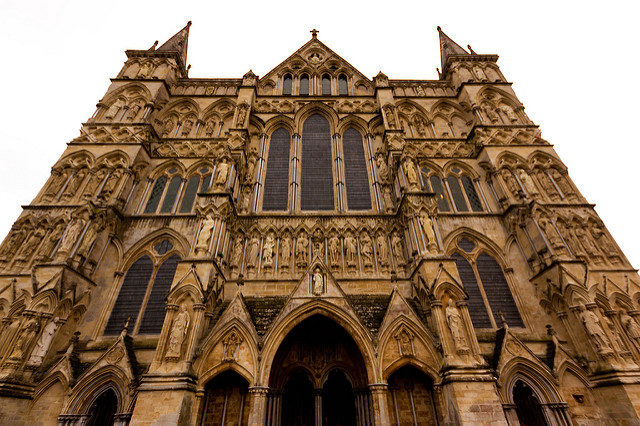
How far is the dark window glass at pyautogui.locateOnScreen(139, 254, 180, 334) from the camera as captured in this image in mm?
11727

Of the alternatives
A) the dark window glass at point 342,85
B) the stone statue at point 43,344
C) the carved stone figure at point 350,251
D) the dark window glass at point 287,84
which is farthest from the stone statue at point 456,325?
the dark window glass at point 287,84

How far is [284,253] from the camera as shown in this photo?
13.0 metres

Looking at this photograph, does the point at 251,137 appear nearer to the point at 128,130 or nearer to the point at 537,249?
the point at 128,130

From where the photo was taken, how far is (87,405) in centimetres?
966

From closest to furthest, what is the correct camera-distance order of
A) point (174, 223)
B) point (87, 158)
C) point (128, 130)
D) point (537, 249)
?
point (537, 249) < point (174, 223) < point (87, 158) < point (128, 130)

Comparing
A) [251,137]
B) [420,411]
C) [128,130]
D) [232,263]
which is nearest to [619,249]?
[420,411]

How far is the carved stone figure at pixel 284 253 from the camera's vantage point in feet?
41.8

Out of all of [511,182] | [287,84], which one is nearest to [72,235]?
[287,84]

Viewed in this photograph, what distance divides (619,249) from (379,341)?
35.9 feet

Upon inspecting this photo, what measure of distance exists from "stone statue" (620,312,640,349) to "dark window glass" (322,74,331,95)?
17466 millimetres

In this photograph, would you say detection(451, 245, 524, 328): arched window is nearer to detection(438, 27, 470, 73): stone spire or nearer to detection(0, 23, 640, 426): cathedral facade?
detection(0, 23, 640, 426): cathedral facade

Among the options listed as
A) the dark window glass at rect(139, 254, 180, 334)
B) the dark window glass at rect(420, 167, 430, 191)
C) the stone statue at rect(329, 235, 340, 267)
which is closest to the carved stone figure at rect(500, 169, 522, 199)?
the dark window glass at rect(420, 167, 430, 191)

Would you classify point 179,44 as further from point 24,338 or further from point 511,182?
point 511,182

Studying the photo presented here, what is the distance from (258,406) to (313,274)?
413cm
